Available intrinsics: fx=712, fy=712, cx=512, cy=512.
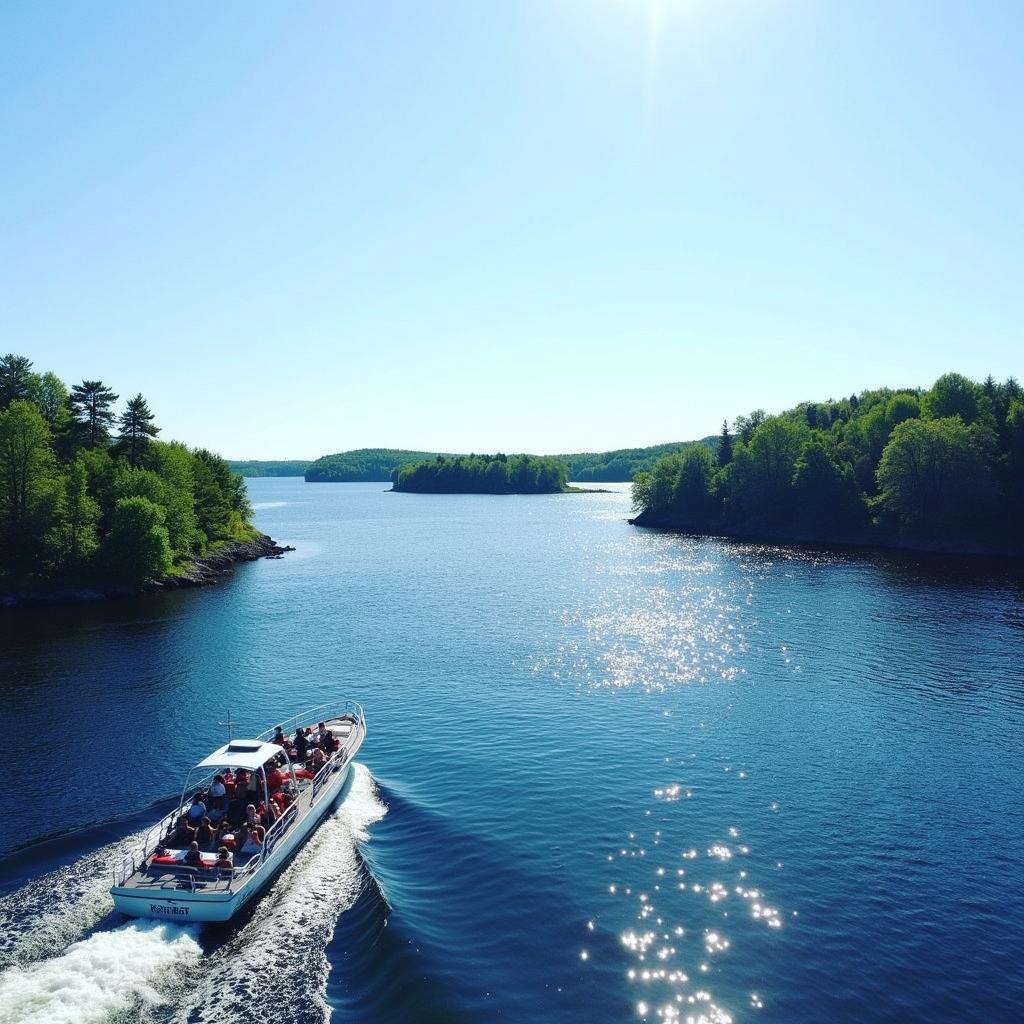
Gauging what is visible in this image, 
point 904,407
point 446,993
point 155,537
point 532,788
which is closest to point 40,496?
point 155,537

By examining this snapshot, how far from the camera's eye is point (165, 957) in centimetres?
2019

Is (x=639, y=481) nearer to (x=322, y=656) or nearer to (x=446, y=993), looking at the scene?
(x=322, y=656)

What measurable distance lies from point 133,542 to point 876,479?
110236 mm

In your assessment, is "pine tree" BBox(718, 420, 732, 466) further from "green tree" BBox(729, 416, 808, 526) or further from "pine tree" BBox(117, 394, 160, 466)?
"pine tree" BBox(117, 394, 160, 466)

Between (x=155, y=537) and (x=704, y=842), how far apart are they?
7183 cm

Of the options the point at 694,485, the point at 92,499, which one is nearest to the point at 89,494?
the point at 92,499

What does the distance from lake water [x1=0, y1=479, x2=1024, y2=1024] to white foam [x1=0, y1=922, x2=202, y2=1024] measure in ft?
0.27

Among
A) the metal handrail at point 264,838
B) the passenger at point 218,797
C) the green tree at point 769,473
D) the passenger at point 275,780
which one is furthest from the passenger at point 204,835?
the green tree at point 769,473

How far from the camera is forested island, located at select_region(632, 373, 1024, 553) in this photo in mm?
108062

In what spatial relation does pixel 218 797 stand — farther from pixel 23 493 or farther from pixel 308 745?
pixel 23 493

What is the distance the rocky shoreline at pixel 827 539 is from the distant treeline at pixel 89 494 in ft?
321

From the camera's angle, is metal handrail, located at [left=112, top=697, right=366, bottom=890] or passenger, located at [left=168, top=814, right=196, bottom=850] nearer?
metal handrail, located at [left=112, top=697, right=366, bottom=890]

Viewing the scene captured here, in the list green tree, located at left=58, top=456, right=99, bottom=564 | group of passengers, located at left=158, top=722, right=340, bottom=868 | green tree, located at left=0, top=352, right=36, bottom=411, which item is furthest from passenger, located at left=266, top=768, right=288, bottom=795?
green tree, located at left=0, top=352, right=36, bottom=411

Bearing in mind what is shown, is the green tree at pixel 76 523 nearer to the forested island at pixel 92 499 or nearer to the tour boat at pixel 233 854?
the forested island at pixel 92 499
